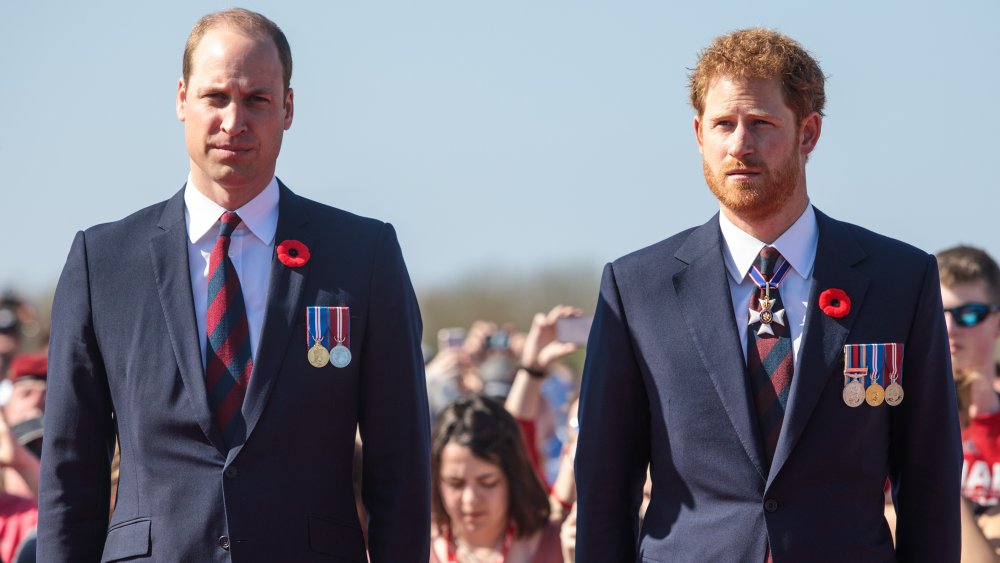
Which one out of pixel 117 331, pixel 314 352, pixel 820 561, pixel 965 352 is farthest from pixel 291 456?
pixel 965 352

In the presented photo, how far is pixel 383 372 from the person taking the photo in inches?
169

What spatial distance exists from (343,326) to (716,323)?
1.06 metres

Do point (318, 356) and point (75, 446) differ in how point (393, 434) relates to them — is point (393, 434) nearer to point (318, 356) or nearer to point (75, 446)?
point (318, 356)

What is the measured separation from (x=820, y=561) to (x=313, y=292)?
1.58 metres

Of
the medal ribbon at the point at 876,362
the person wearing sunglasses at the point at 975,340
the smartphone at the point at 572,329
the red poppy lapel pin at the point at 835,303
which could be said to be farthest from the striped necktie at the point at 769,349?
the smartphone at the point at 572,329

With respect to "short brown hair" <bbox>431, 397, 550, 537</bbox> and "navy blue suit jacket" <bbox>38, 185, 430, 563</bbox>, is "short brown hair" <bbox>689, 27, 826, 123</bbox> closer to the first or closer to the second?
"navy blue suit jacket" <bbox>38, 185, 430, 563</bbox>

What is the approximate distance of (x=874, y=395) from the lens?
4152 mm

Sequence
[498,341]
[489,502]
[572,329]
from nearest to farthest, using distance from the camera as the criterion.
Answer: [489,502] → [572,329] → [498,341]

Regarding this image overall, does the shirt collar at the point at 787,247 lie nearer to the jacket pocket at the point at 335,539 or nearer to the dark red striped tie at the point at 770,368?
the dark red striped tie at the point at 770,368

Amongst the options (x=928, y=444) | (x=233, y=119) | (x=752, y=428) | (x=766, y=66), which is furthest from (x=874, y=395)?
(x=233, y=119)

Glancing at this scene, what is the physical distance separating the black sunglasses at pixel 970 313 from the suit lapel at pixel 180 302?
3.82 meters

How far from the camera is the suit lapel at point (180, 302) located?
4047mm

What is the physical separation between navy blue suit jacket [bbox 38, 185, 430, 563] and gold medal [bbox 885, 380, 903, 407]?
4.29ft

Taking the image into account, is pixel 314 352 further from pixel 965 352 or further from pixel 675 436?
pixel 965 352
